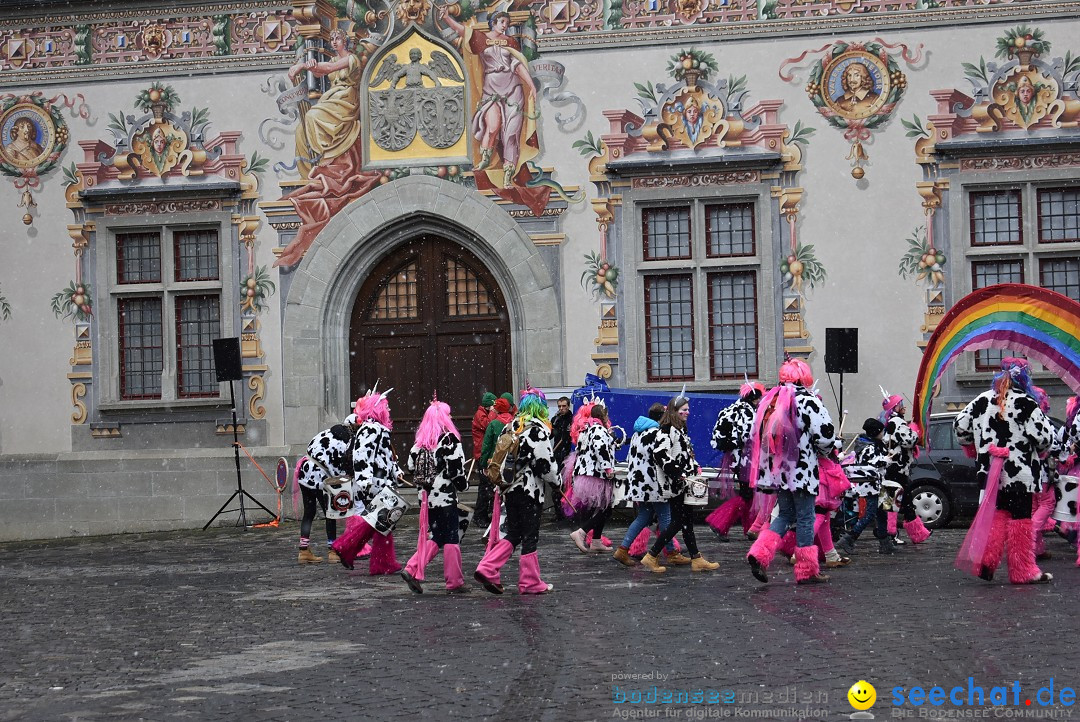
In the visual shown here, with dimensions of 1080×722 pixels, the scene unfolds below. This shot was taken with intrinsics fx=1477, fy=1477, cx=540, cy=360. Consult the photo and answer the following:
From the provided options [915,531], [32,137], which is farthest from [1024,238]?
[32,137]

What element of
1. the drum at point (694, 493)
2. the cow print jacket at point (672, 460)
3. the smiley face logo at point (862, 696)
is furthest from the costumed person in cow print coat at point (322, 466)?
the smiley face logo at point (862, 696)

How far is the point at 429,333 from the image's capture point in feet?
72.4

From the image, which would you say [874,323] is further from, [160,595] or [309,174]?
[160,595]

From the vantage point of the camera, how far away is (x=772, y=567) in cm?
1386

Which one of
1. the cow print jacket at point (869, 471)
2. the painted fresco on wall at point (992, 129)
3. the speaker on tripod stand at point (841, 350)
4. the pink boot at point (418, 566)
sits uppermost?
the painted fresco on wall at point (992, 129)

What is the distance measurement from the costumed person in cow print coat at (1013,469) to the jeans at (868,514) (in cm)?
271

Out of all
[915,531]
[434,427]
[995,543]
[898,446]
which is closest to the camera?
[995,543]

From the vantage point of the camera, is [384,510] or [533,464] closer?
[533,464]

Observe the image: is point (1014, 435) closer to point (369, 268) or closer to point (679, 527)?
point (679, 527)

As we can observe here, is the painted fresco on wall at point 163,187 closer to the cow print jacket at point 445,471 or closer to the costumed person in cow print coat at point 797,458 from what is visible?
the cow print jacket at point 445,471

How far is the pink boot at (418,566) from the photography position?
40.2 ft

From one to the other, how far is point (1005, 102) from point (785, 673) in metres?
14.2

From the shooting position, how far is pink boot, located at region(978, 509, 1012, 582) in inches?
469

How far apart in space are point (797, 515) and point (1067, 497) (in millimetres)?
2885
